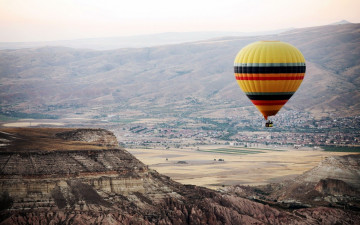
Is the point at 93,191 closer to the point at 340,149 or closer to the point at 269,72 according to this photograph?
the point at 269,72

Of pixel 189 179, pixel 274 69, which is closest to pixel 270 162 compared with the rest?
pixel 189 179

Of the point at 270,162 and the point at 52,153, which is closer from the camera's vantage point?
the point at 52,153

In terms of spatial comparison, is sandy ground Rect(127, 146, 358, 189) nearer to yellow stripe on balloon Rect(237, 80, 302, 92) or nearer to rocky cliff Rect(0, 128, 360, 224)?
rocky cliff Rect(0, 128, 360, 224)

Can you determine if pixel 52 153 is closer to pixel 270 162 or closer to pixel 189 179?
pixel 189 179

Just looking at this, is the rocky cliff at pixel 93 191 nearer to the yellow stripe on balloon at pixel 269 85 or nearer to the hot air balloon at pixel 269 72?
the hot air balloon at pixel 269 72

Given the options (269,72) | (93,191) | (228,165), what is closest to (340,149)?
(228,165)

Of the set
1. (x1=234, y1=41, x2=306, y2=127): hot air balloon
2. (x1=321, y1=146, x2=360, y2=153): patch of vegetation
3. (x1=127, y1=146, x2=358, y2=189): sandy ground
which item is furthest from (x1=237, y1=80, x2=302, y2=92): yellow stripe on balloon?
(x1=321, y1=146, x2=360, y2=153): patch of vegetation
